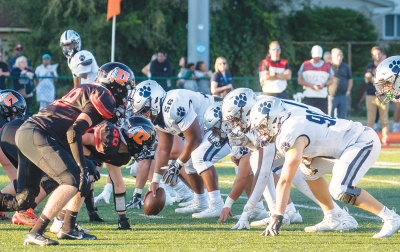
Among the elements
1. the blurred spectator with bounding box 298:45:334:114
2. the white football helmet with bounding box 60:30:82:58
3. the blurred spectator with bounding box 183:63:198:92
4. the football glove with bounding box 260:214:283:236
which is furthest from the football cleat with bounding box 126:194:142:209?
the blurred spectator with bounding box 183:63:198:92

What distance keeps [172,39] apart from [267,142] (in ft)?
55.6

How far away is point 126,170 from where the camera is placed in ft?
29.6

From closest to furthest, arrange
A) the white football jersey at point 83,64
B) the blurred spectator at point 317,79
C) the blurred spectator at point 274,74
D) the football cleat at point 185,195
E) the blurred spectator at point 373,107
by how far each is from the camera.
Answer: the football cleat at point 185,195 → the white football jersey at point 83,64 → the blurred spectator at point 274,74 → the blurred spectator at point 317,79 → the blurred spectator at point 373,107

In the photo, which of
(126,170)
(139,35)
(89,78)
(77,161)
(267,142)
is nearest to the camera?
(77,161)

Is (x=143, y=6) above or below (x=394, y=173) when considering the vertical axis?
above

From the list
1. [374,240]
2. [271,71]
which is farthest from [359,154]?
[271,71]

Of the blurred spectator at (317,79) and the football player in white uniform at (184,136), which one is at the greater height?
the blurred spectator at (317,79)

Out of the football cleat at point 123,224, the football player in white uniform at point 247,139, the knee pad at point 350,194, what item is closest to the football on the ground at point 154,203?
the football cleat at point 123,224

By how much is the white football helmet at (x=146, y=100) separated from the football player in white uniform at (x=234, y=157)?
54 centimetres

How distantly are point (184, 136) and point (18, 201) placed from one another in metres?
1.94

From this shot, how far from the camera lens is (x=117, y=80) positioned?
15.9 ft

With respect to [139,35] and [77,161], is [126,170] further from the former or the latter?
[139,35]

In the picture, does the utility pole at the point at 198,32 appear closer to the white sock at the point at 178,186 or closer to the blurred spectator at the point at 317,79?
the blurred spectator at the point at 317,79

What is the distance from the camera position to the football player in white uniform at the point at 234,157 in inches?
206
